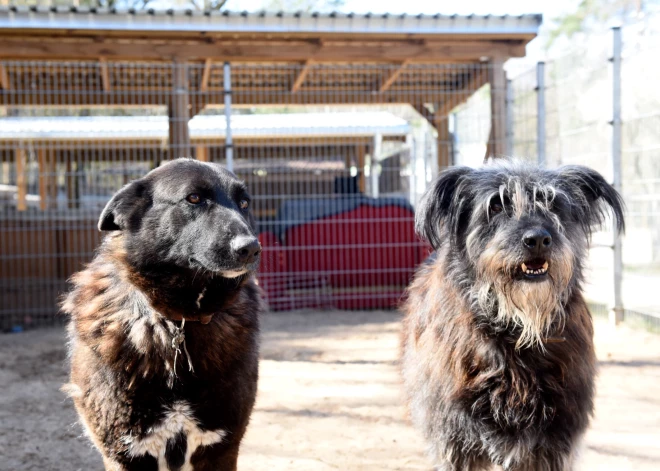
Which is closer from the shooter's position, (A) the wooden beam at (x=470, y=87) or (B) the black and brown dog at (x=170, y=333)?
(B) the black and brown dog at (x=170, y=333)

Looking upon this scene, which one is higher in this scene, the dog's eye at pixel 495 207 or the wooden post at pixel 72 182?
the wooden post at pixel 72 182

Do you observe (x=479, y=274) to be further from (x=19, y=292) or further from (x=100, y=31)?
(x=19, y=292)

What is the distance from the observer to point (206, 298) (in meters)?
2.54

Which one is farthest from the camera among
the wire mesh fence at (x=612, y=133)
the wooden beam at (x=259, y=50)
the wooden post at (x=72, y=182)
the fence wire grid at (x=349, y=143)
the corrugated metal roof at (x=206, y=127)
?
the wooden post at (x=72, y=182)

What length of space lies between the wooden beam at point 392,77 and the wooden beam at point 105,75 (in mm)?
3748

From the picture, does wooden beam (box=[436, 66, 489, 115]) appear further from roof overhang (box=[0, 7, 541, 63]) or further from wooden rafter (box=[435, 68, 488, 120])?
roof overhang (box=[0, 7, 541, 63])

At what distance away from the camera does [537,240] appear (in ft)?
7.64


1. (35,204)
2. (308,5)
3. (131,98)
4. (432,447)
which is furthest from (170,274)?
(308,5)

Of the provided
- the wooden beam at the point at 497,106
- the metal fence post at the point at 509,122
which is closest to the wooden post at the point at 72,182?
the wooden beam at the point at 497,106

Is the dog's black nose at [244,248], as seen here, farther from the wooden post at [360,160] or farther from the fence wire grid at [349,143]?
the wooden post at [360,160]

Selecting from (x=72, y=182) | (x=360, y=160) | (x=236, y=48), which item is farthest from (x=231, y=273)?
(x=360, y=160)

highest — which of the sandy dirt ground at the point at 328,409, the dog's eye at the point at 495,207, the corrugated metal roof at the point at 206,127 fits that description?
the corrugated metal roof at the point at 206,127

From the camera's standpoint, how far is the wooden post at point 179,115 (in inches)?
295

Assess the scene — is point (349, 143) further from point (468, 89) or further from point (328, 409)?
point (328, 409)
